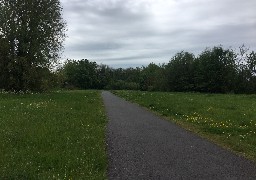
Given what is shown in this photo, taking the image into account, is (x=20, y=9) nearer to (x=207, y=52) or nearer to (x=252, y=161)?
(x=252, y=161)

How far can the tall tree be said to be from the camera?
43875 mm

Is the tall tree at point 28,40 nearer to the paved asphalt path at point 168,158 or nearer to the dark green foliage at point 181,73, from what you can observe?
the paved asphalt path at point 168,158

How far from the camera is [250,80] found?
286ft

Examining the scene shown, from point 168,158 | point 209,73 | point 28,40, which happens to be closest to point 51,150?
point 168,158

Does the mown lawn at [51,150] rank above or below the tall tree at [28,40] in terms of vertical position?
below

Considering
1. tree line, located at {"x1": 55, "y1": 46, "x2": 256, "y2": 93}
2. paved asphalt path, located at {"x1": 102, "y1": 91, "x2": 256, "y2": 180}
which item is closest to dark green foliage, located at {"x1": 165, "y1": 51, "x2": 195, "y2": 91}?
tree line, located at {"x1": 55, "y1": 46, "x2": 256, "y2": 93}

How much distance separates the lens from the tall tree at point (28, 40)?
43.9 meters

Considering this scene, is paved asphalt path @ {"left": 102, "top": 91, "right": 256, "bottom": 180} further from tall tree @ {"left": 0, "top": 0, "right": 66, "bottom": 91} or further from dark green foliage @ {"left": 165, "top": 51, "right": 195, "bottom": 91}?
dark green foliage @ {"left": 165, "top": 51, "right": 195, "bottom": 91}

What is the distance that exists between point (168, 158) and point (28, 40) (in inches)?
1512

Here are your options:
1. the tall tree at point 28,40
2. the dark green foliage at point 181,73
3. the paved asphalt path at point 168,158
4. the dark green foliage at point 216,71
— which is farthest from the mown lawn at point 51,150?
the dark green foliage at point 181,73

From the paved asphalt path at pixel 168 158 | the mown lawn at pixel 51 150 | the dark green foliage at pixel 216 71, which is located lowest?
the paved asphalt path at pixel 168 158

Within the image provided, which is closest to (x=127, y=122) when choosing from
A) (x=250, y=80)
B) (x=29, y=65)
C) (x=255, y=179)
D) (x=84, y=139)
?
(x=84, y=139)

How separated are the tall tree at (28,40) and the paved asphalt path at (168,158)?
31.8 m

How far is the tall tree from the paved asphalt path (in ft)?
104
